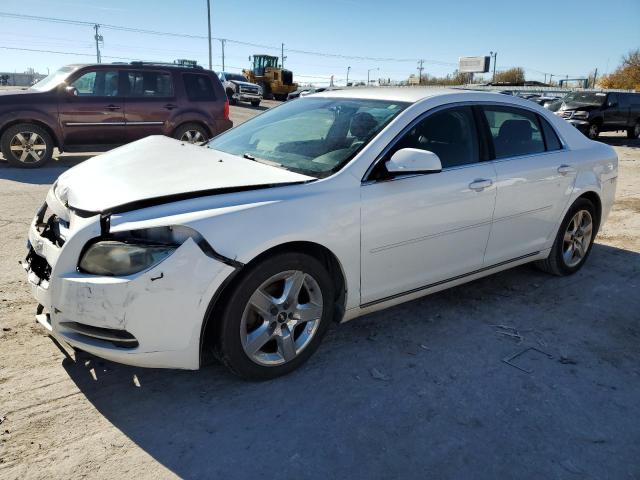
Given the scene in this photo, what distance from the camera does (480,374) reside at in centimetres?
312

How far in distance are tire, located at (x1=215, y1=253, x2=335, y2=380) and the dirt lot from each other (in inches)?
5.4

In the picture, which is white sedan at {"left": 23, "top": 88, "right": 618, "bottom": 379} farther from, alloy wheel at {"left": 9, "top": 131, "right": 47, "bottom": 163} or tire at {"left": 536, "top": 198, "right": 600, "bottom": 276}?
alloy wheel at {"left": 9, "top": 131, "right": 47, "bottom": 163}

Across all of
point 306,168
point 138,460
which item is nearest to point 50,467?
point 138,460

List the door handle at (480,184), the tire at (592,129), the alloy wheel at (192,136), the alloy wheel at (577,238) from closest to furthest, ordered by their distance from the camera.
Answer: the door handle at (480,184)
the alloy wheel at (577,238)
the alloy wheel at (192,136)
the tire at (592,129)

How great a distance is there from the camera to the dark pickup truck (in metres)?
18.8

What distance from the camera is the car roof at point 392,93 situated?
3.64m

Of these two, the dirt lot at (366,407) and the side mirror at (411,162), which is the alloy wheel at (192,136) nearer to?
the dirt lot at (366,407)

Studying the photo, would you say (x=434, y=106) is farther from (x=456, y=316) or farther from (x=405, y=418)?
(x=405, y=418)

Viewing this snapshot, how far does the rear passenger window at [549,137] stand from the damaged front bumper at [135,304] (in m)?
3.13

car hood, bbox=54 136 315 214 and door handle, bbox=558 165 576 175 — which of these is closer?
car hood, bbox=54 136 315 214

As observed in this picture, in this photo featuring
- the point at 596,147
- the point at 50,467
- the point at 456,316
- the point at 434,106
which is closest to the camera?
the point at 50,467

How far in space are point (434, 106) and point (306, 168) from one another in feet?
3.48

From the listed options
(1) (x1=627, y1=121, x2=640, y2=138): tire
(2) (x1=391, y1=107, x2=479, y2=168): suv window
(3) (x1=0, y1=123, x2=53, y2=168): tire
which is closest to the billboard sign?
(1) (x1=627, y1=121, x2=640, y2=138): tire

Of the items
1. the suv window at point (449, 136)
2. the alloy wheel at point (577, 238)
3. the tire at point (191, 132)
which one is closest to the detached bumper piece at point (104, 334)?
the suv window at point (449, 136)
